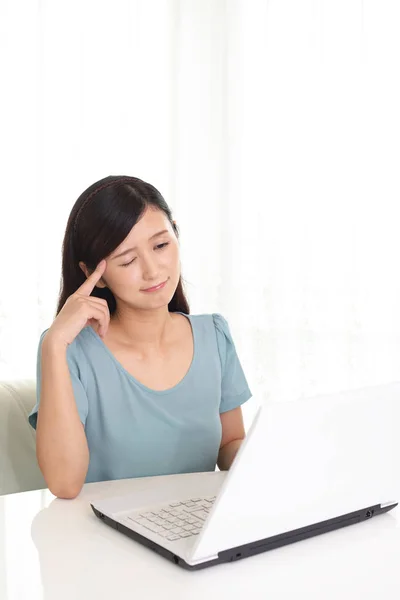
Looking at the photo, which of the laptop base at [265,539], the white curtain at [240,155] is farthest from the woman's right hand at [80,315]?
the white curtain at [240,155]

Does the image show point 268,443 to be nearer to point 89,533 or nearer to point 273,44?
point 89,533

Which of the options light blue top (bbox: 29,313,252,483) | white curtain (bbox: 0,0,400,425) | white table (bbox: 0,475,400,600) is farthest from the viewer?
white curtain (bbox: 0,0,400,425)

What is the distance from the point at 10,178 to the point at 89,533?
194 centimetres

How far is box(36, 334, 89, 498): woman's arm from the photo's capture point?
4.68 ft

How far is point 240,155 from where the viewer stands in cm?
314

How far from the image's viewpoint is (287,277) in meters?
3.00

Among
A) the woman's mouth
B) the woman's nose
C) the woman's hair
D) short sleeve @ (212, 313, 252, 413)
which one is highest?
the woman's hair

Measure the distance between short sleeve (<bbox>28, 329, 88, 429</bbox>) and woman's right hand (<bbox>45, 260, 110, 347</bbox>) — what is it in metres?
0.06

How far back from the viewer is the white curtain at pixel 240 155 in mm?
2775

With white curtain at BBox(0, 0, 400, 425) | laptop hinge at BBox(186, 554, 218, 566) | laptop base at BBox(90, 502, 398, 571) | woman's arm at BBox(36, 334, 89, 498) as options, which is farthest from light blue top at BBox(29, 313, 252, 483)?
white curtain at BBox(0, 0, 400, 425)

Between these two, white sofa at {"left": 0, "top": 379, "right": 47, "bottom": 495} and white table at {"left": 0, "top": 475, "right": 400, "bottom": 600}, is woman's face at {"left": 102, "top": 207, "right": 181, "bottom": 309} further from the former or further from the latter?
white table at {"left": 0, "top": 475, "right": 400, "bottom": 600}

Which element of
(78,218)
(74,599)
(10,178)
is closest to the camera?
(74,599)

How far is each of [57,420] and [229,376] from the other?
0.54 m

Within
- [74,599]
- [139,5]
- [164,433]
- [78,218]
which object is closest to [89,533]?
[74,599]
